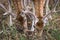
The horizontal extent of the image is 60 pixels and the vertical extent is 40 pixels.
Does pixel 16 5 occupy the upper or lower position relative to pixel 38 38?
upper

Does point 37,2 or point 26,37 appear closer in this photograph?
point 37,2

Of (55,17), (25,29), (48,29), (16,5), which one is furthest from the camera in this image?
(55,17)

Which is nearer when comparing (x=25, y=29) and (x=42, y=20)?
(x=42, y=20)

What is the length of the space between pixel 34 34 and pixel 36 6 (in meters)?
0.26

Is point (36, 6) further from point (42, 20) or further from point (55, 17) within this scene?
point (55, 17)

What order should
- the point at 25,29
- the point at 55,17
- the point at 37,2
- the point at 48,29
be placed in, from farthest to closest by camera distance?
1. the point at 55,17
2. the point at 48,29
3. the point at 25,29
4. the point at 37,2

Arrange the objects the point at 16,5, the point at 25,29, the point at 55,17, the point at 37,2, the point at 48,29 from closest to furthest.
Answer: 1. the point at 37,2
2. the point at 16,5
3. the point at 25,29
4. the point at 48,29
5. the point at 55,17

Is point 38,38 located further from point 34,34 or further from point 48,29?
point 48,29

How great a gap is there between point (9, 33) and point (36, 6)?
1.44ft

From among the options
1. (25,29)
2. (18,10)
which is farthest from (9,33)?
(18,10)

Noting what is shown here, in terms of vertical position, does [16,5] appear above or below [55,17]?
above

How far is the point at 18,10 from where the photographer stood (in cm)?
175

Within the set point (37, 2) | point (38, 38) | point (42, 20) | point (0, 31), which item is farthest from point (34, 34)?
point (0, 31)

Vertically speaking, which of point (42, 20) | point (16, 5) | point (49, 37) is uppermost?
point (16, 5)
